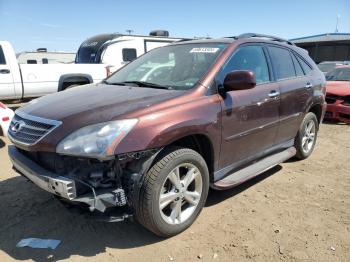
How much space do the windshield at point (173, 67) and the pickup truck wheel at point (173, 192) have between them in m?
0.76

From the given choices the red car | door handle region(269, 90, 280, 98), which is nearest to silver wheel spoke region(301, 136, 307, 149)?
door handle region(269, 90, 280, 98)

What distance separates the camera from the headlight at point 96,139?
8.62 feet

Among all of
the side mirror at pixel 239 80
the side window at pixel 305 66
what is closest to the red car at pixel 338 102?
the side window at pixel 305 66

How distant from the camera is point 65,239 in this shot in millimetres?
3139

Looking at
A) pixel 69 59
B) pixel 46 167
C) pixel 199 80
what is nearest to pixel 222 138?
pixel 199 80

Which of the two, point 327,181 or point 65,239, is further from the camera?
point 327,181

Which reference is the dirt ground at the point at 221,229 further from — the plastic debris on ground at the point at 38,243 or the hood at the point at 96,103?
the hood at the point at 96,103

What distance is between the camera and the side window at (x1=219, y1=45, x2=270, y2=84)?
3723 millimetres

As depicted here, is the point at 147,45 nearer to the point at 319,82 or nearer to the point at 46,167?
the point at 319,82

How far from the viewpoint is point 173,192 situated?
313cm

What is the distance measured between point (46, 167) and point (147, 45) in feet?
31.7

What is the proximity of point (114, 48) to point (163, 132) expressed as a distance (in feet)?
29.3

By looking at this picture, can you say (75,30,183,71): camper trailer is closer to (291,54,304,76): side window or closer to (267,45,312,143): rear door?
(291,54,304,76): side window

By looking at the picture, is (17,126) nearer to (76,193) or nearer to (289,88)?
(76,193)
